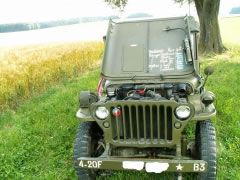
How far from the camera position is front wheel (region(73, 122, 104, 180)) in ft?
18.2

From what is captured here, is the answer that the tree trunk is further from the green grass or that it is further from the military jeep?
the military jeep

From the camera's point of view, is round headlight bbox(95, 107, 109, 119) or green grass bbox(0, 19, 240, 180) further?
green grass bbox(0, 19, 240, 180)

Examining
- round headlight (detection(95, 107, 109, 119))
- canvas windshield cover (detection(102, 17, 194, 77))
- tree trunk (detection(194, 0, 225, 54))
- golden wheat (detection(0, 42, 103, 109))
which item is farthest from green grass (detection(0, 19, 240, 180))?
tree trunk (detection(194, 0, 225, 54))

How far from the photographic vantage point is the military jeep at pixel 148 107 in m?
5.00

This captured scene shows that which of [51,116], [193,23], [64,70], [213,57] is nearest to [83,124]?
[193,23]

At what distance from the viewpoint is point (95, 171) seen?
583cm

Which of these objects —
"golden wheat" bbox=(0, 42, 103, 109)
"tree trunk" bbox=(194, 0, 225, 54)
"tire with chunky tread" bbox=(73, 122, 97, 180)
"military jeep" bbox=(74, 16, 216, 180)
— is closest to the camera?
"military jeep" bbox=(74, 16, 216, 180)

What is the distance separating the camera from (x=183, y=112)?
16.4 feet

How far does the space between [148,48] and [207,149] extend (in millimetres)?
2131

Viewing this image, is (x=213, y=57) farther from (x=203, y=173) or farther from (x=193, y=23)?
(x=203, y=173)

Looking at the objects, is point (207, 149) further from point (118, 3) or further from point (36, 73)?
point (118, 3)

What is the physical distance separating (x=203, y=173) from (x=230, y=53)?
15.9 meters

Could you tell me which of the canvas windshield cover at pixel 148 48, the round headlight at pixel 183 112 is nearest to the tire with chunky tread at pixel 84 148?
the canvas windshield cover at pixel 148 48

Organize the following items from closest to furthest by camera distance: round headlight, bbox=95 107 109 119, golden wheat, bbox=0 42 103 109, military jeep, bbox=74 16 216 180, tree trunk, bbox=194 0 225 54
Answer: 1. military jeep, bbox=74 16 216 180
2. round headlight, bbox=95 107 109 119
3. golden wheat, bbox=0 42 103 109
4. tree trunk, bbox=194 0 225 54
